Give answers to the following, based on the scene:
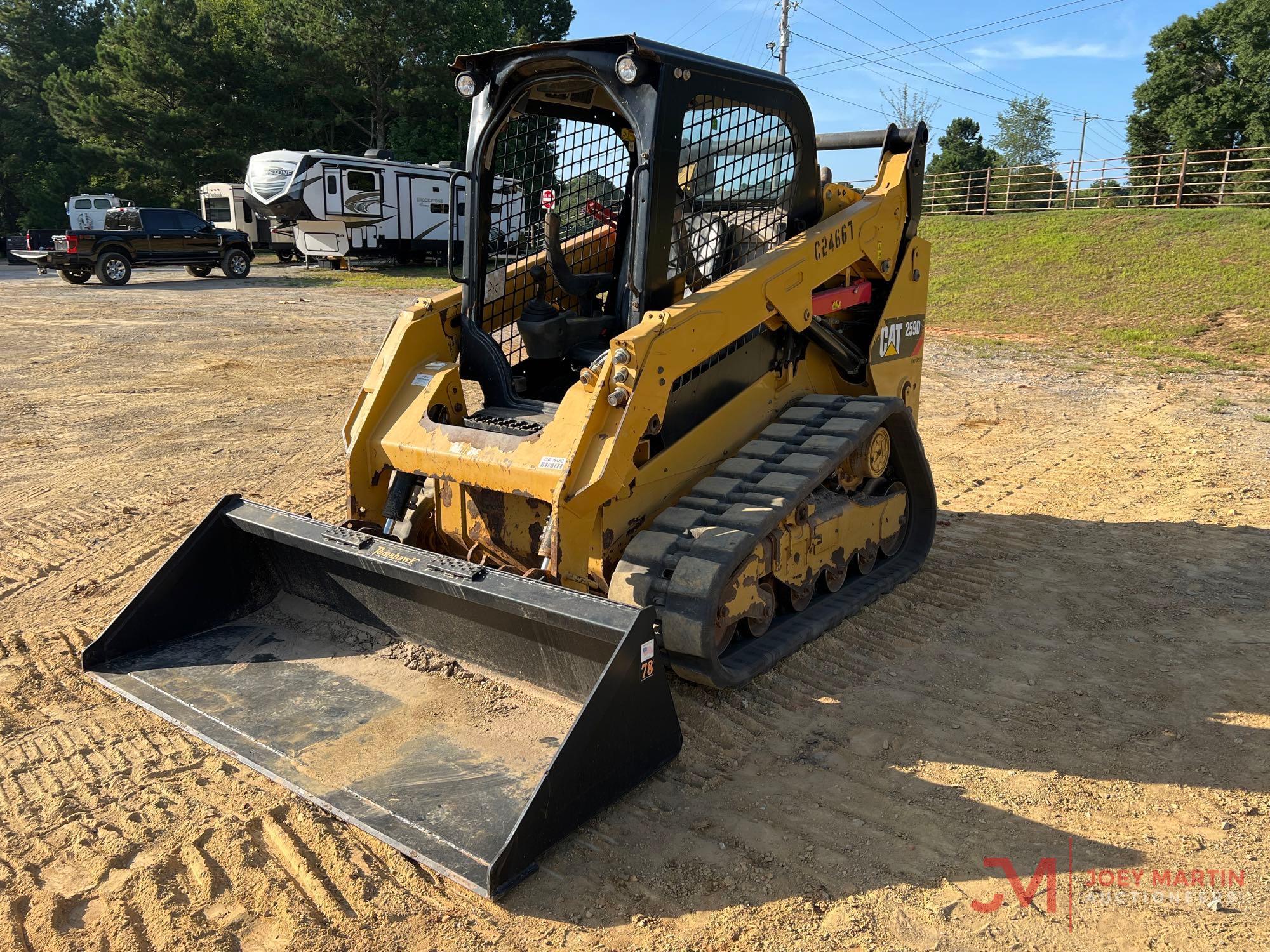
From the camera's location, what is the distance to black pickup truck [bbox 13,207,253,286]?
23391 millimetres

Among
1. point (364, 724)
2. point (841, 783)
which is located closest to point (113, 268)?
point (364, 724)

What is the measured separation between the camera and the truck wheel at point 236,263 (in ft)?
84.4

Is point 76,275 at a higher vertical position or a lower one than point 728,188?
lower

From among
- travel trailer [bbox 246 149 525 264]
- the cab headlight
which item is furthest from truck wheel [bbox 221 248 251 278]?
the cab headlight

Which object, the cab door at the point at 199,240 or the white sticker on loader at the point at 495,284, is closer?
the white sticker on loader at the point at 495,284

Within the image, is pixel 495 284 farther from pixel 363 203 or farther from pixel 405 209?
pixel 405 209

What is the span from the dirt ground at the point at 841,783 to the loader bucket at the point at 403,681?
0.13 m

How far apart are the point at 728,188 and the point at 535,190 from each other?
108 cm

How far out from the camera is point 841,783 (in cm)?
360

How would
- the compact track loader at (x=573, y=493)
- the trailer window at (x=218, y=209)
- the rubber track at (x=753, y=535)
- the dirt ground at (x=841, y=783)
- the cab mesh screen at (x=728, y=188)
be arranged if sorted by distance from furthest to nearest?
the trailer window at (x=218, y=209) < the cab mesh screen at (x=728, y=188) < the rubber track at (x=753, y=535) < the compact track loader at (x=573, y=493) < the dirt ground at (x=841, y=783)

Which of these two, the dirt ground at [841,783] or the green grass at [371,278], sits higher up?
the green grass at [371,278]

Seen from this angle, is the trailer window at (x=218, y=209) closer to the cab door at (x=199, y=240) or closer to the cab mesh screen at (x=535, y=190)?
the cab door at (x=199, y=240)

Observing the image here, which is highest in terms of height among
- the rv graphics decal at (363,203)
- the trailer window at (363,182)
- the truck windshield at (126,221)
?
the trailer window at (363,182)

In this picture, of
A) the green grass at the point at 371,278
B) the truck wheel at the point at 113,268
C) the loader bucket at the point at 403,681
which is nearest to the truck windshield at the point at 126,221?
the truck wheel at the point at 113,268
